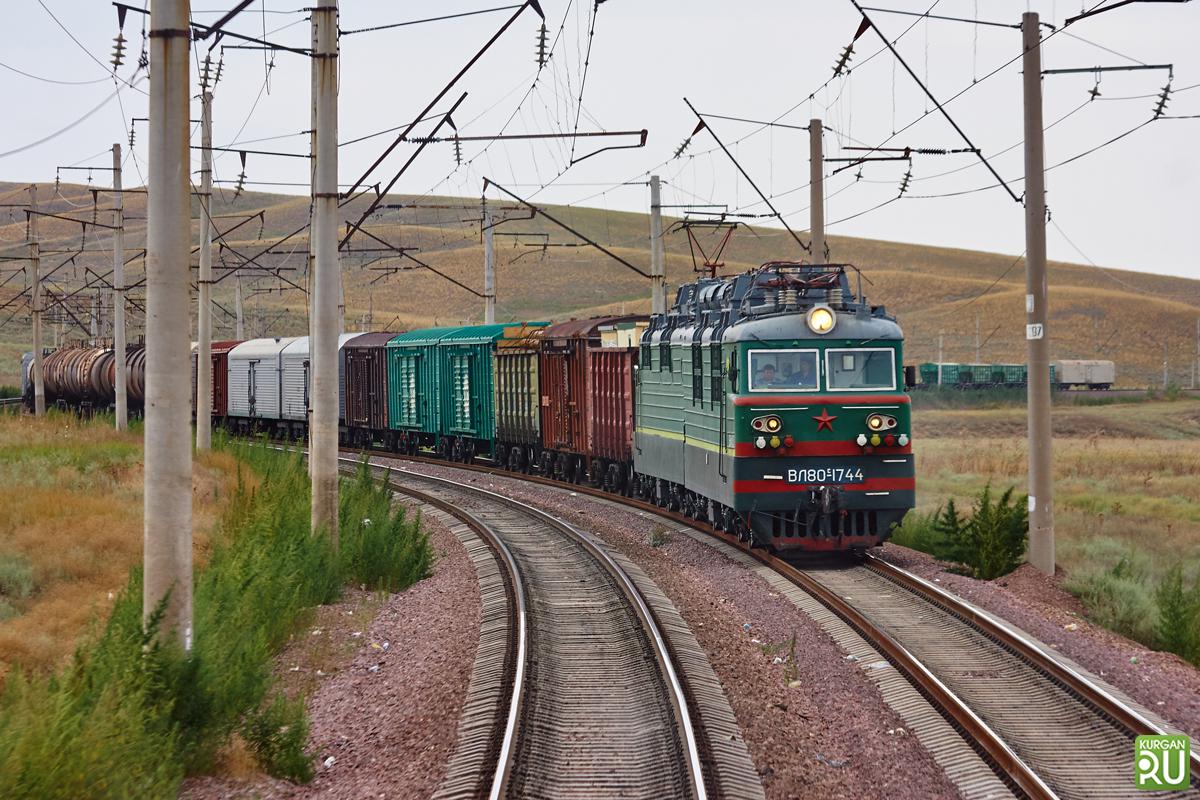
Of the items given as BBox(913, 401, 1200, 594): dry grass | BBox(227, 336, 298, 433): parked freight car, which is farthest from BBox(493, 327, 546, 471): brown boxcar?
BBox(227, 336, 298, 433): parked freight car

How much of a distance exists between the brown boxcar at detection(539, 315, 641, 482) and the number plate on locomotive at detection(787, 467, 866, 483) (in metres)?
10.1

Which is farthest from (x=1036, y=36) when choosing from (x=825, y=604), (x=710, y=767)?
(x=710, y=767)

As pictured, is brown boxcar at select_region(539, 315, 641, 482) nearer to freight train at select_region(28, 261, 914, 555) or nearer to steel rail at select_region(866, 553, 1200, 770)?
freight train at select_region(28, 261, 914, 555)

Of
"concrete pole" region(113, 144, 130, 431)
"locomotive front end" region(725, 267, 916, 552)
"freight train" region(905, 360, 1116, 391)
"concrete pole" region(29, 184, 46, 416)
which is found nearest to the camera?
"locomotive front end" region(725, 267, 916, 552)

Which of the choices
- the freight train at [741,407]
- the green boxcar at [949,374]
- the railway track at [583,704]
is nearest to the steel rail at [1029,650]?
the freight train at [741,407]

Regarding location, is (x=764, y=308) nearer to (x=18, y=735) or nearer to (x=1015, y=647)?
(x=1015, y=647)

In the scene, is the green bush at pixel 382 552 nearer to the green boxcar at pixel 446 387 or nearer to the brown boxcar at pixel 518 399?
the brown boxcar at pixel 518 399

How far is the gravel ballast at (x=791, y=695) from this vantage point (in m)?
8.90

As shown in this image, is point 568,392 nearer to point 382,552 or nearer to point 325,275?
point 382,552

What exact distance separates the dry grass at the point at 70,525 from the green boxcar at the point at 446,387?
25.2 feet

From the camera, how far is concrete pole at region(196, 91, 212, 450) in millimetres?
26172

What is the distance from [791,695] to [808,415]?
6.46m

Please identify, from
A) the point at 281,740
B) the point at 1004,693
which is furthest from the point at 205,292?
the point at 1004,693

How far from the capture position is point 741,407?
55.4ft
